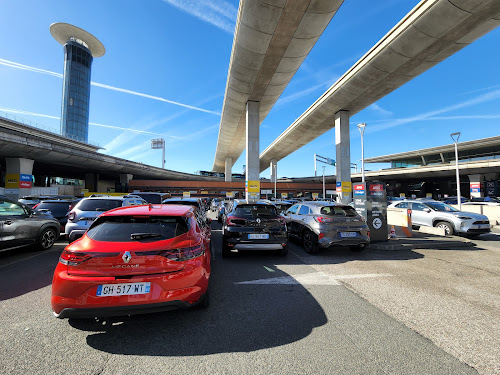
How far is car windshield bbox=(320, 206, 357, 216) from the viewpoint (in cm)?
714

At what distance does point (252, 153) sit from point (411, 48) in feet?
44.4

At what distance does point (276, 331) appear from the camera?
2.91m

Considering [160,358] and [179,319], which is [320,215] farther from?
[160,358]

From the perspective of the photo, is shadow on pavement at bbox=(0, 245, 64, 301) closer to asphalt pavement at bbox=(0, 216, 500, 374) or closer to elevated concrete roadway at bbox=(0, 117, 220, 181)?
asphalt pavement at bbox=(0, 216, 500, 374)

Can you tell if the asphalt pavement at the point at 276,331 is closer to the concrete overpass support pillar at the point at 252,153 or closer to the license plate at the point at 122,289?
the license plate at the point at 122,289

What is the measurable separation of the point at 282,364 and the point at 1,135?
29.6 metres

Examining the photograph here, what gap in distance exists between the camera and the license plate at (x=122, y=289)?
8.90 feet

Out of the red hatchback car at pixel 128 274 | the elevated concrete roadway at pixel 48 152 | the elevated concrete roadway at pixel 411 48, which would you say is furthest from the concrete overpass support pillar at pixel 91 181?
the red hatchback car at pixel 128 274

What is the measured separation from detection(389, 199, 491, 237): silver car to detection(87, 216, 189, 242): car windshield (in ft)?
38.6

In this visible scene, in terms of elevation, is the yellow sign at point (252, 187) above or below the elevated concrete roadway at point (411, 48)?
below

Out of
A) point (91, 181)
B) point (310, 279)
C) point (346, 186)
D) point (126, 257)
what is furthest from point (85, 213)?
point (91, 181)

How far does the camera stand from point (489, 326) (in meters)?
3.07

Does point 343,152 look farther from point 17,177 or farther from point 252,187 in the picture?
point 17,177

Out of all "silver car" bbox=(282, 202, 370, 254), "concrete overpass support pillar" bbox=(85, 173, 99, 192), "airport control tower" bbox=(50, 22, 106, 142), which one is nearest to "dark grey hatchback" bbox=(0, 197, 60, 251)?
"silver car" bbox=(282, 202, 370, 254)
